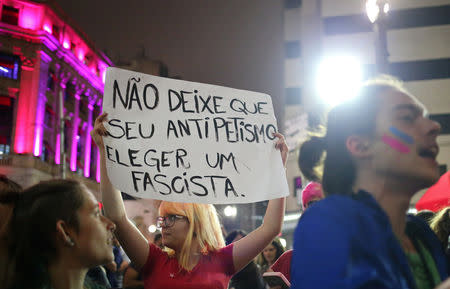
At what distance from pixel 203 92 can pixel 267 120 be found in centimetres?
49

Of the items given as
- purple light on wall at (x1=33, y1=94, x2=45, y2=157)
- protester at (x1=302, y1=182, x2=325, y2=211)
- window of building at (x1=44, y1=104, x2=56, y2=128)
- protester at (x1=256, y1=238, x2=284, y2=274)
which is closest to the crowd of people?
protester at (x1=302, y1=182, x2=325, y2=211)

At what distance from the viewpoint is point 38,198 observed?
8.03 ft

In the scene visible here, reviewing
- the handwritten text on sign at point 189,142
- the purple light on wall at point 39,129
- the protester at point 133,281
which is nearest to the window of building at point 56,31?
the purple light on wall at point 39,129

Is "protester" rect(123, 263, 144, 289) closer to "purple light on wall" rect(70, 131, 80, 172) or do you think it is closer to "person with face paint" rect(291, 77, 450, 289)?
"person with face paint" rect(291, 77, 450, 289)

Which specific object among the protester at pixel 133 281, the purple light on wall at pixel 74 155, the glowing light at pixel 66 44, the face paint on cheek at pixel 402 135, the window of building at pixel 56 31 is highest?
the window of building at pixel 56 31

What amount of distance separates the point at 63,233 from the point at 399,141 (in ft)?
5.40

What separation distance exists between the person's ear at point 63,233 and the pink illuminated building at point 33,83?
1137 inches

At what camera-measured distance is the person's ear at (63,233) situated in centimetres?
239

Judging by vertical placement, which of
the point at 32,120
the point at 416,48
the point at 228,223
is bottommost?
the point at 228,223

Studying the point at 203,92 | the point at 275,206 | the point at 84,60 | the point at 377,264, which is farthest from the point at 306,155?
the point at 84,60

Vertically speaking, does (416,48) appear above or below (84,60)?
below

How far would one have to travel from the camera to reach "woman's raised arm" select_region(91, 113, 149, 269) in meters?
2.96

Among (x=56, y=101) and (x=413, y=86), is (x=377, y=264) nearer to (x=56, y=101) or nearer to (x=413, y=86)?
(x=413, y=86)

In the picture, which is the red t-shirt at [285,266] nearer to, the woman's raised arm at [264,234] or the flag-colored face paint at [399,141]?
the woman's raised arm at [264,234]
